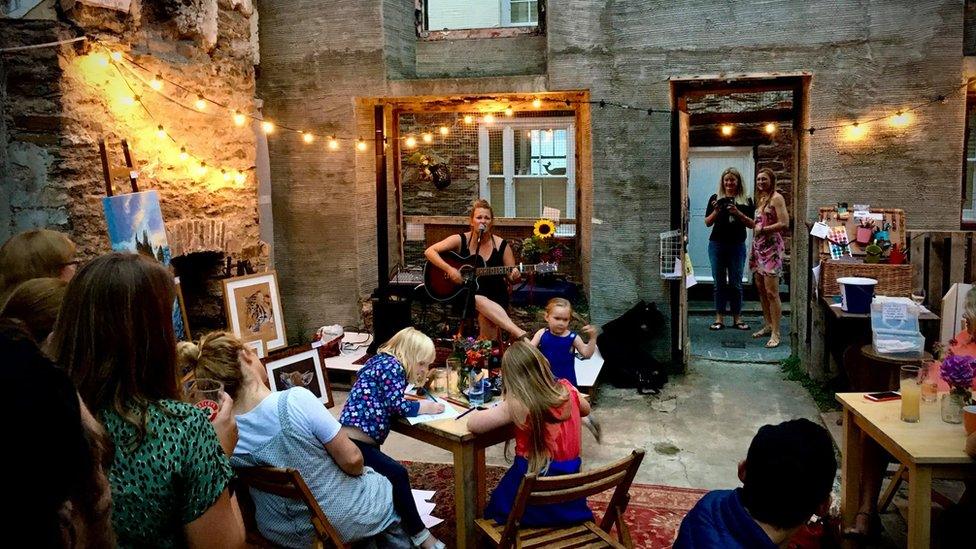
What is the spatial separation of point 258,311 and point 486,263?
1.98 metres

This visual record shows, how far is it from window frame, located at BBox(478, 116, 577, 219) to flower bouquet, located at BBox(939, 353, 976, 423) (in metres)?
6.07

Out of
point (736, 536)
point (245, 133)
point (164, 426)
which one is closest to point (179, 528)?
point (164, 426)

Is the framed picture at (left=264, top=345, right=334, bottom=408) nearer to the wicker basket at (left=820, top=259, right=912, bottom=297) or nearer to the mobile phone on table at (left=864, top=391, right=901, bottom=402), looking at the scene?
the mobile phone on table at (left=864, top=391, right=901, bottom=402)

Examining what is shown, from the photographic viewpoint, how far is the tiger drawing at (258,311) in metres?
6.29

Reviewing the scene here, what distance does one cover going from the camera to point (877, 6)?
6.74 m

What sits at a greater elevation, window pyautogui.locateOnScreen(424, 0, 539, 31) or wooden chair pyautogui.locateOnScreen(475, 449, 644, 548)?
window pyautogui.locateOnScreen(424, 0, 539, 31)

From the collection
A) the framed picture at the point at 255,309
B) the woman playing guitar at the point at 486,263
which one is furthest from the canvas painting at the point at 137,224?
the woman playing guitar at the point at 486,263

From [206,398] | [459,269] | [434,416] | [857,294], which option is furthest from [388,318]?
[206,398]

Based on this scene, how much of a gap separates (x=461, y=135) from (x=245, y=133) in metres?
3.42

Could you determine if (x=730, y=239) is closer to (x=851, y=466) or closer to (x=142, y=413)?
(x=851, y=466)

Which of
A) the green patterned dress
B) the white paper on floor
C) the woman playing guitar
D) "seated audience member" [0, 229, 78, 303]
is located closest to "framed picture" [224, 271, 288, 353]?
the woman playing guitar

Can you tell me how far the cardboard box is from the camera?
18.4 ft

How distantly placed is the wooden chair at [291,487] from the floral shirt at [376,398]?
654 millimetres

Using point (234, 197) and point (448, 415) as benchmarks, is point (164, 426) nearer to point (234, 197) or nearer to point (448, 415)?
point (448, 415)
